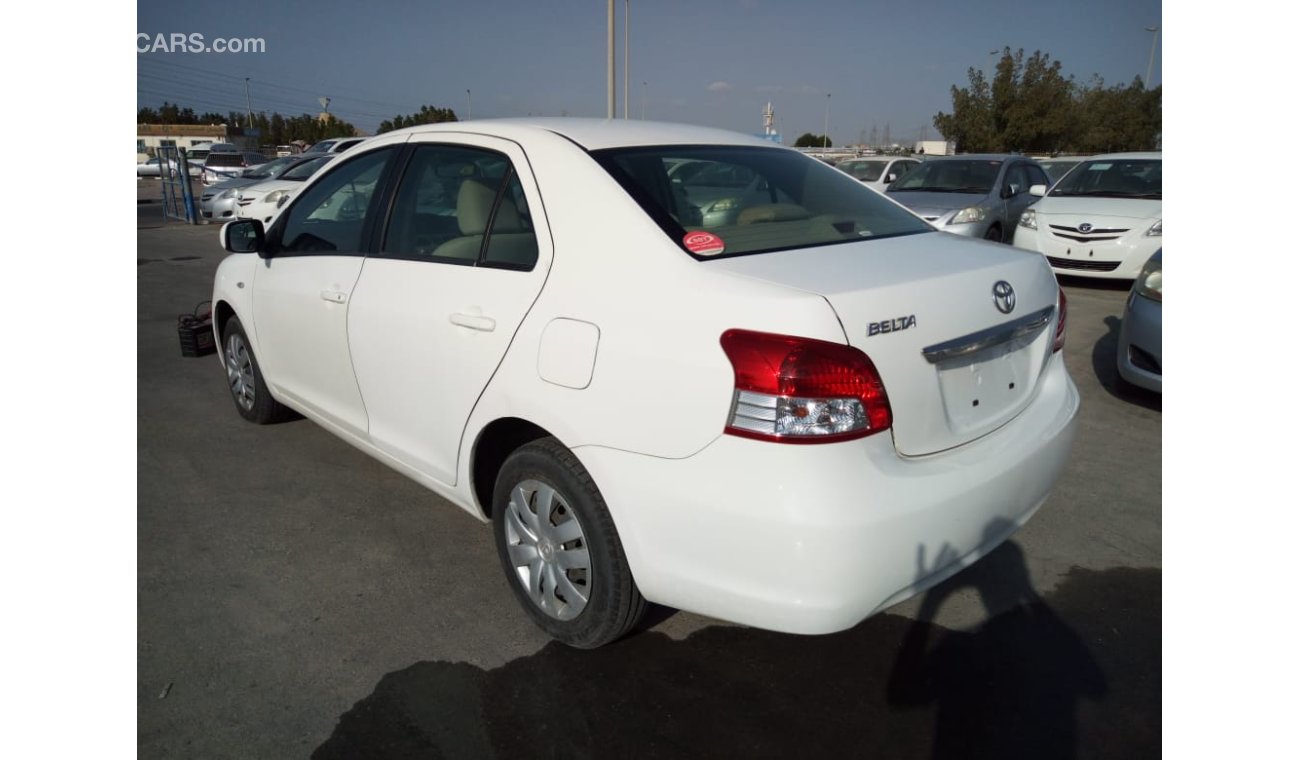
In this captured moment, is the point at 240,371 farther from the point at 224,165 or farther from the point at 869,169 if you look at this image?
the point at 224,165

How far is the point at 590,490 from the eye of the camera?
7.85 feet

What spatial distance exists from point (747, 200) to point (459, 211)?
3.46 ft

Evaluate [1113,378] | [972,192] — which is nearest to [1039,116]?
[972,192]

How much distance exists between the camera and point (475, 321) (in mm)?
2705

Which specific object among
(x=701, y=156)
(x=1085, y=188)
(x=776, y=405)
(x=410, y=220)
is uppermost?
(x=1085, y=188)

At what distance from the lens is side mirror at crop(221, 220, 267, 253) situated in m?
3.99

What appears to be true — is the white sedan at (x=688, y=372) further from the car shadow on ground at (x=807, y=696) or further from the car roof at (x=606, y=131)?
the car shadow on ground at (x=807, y=696)

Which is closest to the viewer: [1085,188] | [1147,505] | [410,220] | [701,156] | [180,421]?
[701,156]

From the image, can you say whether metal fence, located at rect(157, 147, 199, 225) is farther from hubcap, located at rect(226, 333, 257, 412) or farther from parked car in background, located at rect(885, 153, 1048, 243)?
hubcap, located at rect(226, 333, 257, 412)

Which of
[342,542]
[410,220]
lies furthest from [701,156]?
[342,542]

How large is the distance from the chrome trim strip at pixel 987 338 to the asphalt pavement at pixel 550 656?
3.46ft

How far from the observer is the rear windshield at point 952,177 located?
37.6 ft

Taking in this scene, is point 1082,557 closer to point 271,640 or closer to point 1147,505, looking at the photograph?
point 1147,505

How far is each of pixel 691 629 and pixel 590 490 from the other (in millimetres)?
790
